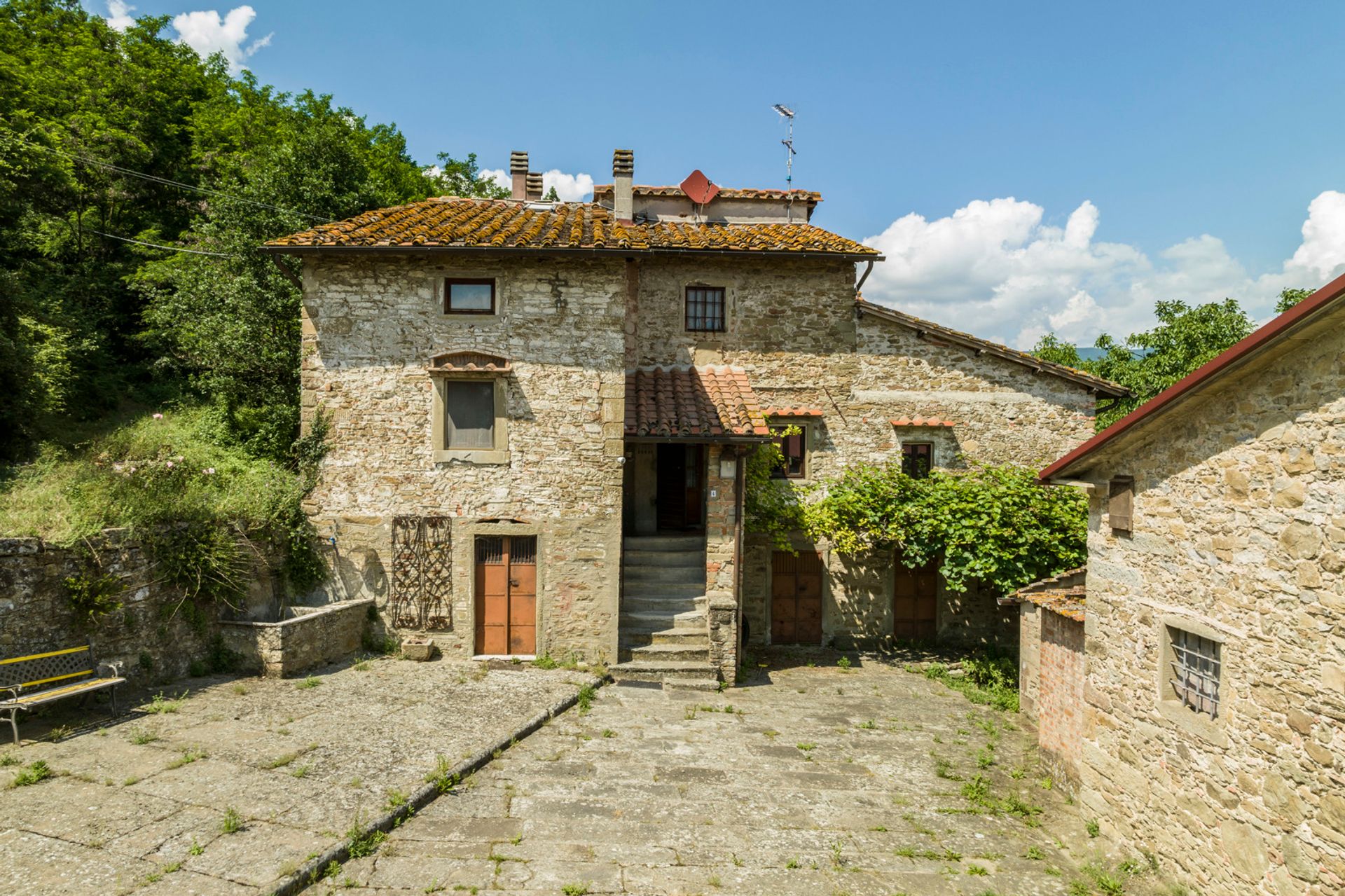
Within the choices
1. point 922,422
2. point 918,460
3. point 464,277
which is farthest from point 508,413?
point 918,460

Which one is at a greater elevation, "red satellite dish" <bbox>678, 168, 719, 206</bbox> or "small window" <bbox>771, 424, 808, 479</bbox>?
"red satellite dish" <bbox>678, 168, 719, 206</bbox>

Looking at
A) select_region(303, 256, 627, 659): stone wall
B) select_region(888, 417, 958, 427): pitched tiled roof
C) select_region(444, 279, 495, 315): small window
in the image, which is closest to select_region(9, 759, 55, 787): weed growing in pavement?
select_region(303, 256, 627, 659): stone wall

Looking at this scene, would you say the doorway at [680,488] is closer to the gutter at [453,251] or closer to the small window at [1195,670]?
the gutter at [453,251]

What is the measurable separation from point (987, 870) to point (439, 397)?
9572 mm

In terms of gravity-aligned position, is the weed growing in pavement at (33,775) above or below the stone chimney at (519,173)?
below

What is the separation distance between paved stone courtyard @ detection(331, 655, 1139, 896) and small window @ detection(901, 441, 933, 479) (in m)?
5.28

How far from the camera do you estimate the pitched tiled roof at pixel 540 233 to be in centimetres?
1073

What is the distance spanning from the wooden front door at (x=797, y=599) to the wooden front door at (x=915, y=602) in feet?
5.37

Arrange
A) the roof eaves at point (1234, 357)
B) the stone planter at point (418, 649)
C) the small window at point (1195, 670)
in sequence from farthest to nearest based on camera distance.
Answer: the stone planter at point (418, 649) < the small window at point (1195, 670) < the roof eaves at point (1234, 357)

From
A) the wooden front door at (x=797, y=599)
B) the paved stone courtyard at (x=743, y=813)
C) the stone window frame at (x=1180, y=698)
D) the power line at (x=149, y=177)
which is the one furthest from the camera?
the power line at (x=149, y=177)

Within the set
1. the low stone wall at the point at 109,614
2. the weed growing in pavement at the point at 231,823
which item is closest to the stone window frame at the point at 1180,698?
the weed growing in pavement at the point at 231,823

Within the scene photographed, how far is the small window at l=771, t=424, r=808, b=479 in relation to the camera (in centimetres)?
1377

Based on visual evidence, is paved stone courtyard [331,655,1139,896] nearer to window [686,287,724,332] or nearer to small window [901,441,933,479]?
small window [901,441,933,479]

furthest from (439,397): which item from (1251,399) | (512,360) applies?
(1251,399)
